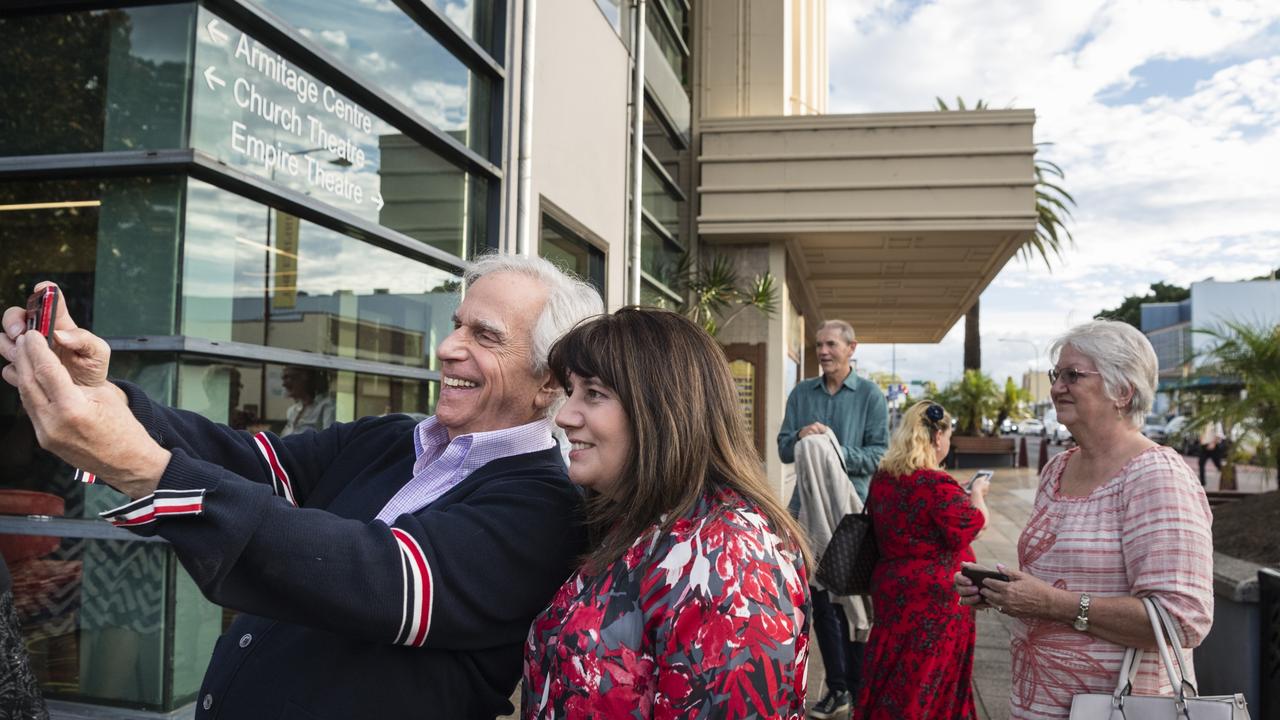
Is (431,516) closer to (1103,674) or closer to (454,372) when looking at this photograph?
(454,372)

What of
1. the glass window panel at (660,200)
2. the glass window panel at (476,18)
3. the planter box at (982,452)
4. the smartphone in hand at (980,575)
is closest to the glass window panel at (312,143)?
the glass window panel at (476,18)

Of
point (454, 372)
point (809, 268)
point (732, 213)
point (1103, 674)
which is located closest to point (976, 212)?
point (732, 213)

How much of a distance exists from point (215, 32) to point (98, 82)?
52 centimetres

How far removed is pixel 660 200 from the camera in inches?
548

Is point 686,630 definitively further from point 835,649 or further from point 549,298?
point 835,649

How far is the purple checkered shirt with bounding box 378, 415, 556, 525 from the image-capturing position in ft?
5.75

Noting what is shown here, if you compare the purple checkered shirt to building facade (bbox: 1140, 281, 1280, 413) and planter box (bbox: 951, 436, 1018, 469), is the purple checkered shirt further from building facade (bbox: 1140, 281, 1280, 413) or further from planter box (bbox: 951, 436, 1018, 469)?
planter box (bbox: 951, 436, 1018, 469)

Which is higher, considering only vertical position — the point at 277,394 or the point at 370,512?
the point at 277,394

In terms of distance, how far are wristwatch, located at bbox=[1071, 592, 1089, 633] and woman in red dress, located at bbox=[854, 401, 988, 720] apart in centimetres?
150

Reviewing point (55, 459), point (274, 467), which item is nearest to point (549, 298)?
point (274, 467)

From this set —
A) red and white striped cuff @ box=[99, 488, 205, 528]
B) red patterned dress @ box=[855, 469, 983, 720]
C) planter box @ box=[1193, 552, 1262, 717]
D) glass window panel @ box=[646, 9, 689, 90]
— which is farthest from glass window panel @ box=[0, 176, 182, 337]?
glass window panel @ box=[646, 9, 689, 90]

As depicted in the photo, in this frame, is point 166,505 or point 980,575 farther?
point 980,575

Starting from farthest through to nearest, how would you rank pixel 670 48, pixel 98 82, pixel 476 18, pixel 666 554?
1. pixel 670 48
2. pixel 476 18
3. pixel 98 82
4. pixel 666 554

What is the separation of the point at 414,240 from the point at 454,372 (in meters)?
4.39
